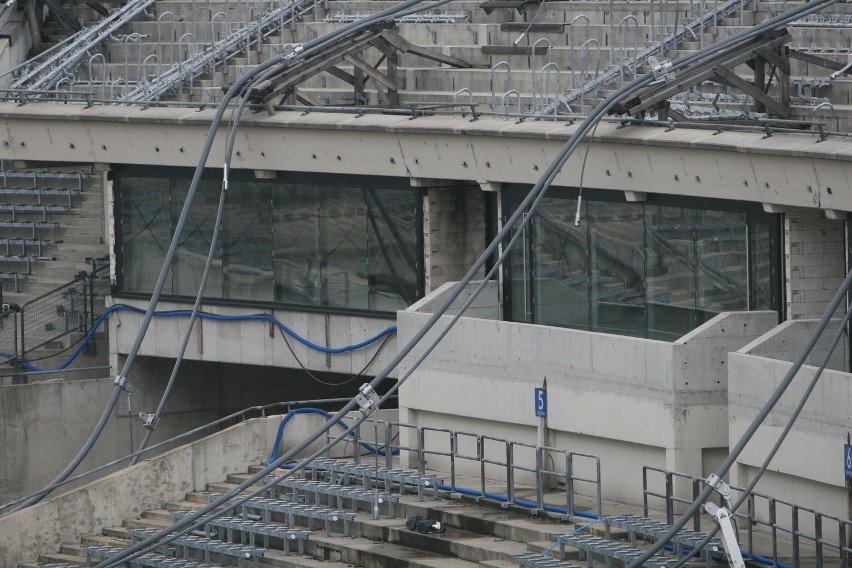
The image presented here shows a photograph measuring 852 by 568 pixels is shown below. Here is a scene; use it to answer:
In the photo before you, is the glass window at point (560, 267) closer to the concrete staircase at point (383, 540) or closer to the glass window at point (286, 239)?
the glass window at point (286, 239)

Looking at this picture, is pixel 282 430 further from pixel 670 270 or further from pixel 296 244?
pixel 670 270

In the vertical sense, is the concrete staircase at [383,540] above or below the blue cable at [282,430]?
below

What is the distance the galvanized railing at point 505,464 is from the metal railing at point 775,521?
2.99 feet

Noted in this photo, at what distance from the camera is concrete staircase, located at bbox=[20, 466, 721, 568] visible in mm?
23844

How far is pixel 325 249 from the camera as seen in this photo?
31.8 metres

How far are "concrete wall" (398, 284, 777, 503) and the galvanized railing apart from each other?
234 millimetres

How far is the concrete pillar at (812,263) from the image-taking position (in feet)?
83.9

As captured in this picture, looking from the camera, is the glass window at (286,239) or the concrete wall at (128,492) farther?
the glass window at (286,239)

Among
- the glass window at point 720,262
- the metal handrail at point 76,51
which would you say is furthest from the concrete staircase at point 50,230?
the glass window at point 720,262

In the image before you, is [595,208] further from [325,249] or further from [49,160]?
[49,160]

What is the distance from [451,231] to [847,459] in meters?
9.31

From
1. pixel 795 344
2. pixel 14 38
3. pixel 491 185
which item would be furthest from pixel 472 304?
pixel 14 38

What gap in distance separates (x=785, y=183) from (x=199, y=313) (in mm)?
11467

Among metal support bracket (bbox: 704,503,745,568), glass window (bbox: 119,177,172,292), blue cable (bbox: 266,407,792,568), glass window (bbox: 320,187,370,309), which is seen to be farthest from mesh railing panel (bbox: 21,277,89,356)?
metal support bracket (bbox: 704,503,745,568)
